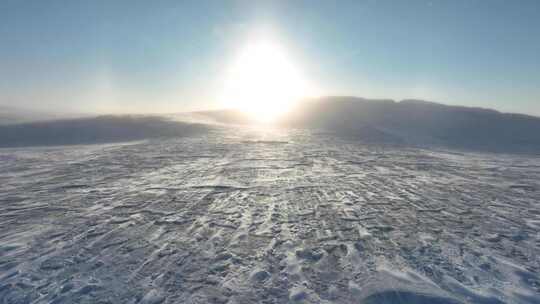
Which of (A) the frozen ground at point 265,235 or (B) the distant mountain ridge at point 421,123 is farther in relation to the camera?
(B) the distant mountain ridge at point 421,123

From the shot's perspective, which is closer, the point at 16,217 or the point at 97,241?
the point at 97,241

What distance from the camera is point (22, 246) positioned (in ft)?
13.4

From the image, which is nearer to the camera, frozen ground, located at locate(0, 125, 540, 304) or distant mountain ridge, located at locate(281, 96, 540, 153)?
frozen ground, located at locate(0, 125, 540, 304)

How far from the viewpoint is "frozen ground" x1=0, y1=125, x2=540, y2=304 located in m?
3.22

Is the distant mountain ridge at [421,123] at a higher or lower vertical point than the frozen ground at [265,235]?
higher

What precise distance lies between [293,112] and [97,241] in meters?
27.6

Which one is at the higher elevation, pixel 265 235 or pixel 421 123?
pixel 421 123

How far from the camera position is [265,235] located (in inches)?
177

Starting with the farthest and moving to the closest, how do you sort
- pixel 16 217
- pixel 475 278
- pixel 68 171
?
pixel 68 171
pixel 16 217
pixel 475 278

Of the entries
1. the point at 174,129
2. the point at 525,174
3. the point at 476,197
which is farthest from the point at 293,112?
the point at 476,197

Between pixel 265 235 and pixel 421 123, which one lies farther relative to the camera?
pixel 421 123

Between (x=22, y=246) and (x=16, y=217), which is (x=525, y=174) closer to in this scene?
(x=22, y=246)

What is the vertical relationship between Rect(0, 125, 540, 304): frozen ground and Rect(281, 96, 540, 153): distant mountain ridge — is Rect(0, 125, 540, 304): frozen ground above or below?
below

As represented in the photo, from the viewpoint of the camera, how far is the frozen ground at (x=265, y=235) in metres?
3.22
